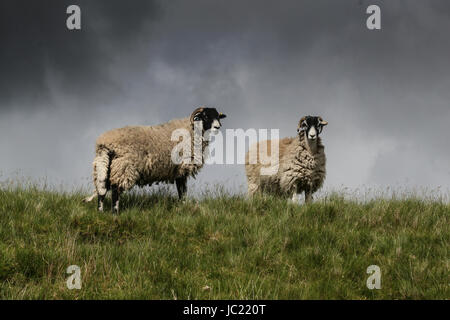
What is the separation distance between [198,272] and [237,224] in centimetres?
195

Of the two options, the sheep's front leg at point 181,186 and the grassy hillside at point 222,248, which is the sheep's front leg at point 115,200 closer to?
the grassy hillside at point 222,248

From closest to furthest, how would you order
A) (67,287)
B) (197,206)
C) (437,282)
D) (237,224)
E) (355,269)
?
(67,287), (437,282), (355,269), (237,224), (197,206)

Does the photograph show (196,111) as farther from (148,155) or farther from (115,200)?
(115,200)

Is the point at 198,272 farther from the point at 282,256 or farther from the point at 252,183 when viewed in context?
the point at 252,183

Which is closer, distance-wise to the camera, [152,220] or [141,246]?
[141,246]

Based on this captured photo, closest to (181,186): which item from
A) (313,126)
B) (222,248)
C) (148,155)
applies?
(148,155)

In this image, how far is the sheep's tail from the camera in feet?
29.4

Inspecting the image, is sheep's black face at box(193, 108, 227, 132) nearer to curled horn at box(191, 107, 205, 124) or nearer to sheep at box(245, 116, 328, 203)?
curled horn at box(191, 107, 205, 124)

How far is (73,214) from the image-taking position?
25.7 feet

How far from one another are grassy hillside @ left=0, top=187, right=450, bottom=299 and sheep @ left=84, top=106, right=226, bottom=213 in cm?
63

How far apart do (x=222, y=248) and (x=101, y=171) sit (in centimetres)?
351

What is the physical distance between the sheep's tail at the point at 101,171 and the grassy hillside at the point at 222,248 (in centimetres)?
55


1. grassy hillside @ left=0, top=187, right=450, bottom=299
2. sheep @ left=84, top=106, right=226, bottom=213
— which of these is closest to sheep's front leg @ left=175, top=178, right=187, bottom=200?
sheep @ left=84, top=106, right=226, bottom=213
